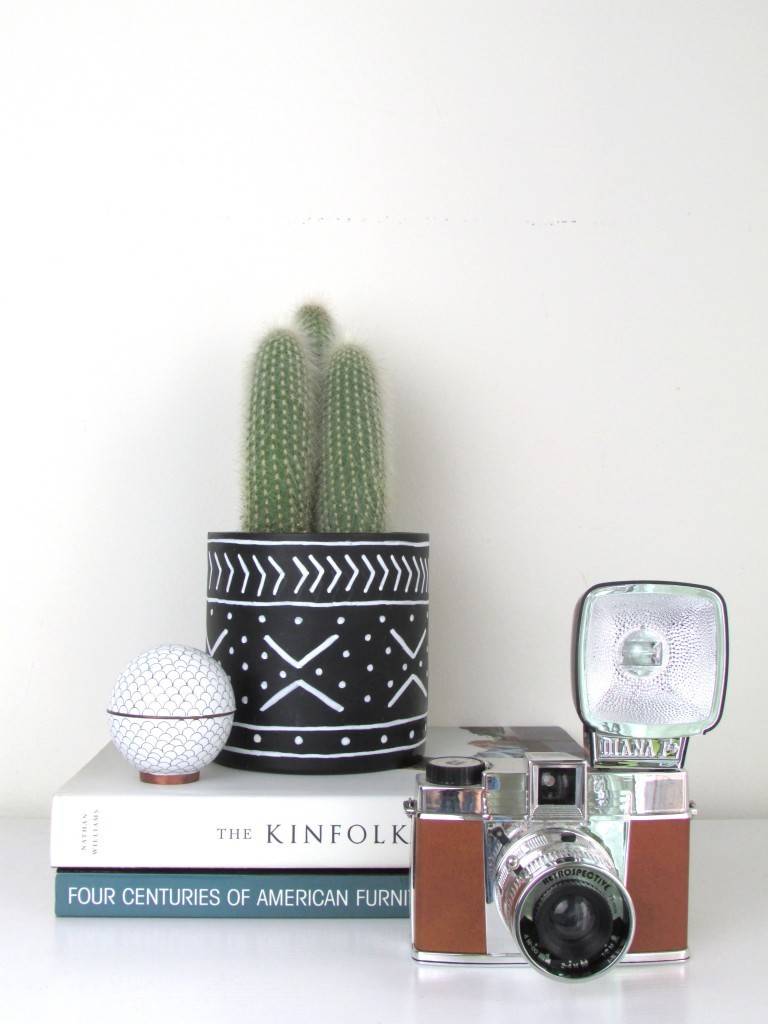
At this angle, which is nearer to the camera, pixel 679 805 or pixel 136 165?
pixel 679 805

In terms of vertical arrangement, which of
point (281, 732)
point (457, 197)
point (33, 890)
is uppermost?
point (457, 197)

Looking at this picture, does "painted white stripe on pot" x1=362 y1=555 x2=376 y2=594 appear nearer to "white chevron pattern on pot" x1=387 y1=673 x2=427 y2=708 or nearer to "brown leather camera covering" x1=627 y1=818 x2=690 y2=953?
"white chevron pattern on pot" x1=387 y1=673 x2=427 y2=708

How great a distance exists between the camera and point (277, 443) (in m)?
0.75

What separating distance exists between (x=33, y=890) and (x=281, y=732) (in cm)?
19

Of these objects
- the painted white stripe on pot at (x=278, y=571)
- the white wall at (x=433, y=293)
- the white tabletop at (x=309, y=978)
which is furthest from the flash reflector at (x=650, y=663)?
the white wall at (x=433, y=293)

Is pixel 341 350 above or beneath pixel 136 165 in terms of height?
beneath

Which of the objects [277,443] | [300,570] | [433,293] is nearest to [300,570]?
[300,570]

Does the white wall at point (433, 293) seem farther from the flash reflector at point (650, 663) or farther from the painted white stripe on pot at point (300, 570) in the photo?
the flash reflector at point (650, 663)

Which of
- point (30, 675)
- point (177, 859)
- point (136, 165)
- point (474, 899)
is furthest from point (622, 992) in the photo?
point (136, 165)

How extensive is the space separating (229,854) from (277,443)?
28 cm

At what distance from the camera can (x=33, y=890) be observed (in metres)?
0.69

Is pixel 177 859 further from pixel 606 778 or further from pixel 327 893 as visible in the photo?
pixel 606 778

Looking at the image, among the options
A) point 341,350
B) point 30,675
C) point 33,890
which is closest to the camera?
point 33,890

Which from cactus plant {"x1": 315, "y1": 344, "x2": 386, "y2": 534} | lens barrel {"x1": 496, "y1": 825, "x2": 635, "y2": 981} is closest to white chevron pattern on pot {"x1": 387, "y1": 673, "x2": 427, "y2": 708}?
cactus plant {"x1": 315, "y1": 344, "x2": 386, "y2": 534}
